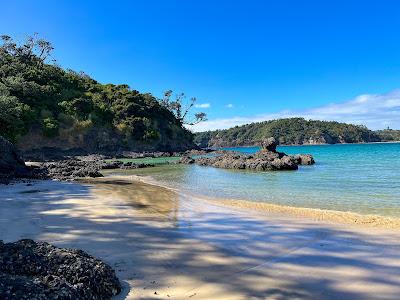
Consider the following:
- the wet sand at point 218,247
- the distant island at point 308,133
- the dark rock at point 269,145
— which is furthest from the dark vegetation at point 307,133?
the wet sand at point 218,247

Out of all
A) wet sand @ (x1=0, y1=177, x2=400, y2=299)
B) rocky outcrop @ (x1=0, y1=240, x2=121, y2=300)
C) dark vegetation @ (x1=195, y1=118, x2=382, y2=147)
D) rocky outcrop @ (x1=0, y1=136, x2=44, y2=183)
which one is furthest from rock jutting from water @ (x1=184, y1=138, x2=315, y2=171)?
dark vegetation @ (x1=195, y1=118, x2=382, y2=147)

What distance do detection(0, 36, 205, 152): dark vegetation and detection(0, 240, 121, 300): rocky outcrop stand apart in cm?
3859

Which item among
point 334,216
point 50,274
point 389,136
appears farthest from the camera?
point 389,136

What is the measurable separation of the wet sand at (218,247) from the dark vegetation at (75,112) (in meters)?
34.3

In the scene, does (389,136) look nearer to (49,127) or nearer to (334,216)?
(49,127)

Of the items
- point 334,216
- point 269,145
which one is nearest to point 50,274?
point 334,216

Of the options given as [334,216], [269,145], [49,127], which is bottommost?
[334,216]

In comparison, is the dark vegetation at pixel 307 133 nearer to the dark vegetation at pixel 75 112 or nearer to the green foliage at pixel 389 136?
the green foliage at pixel 389 136

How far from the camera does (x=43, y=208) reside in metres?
9.79

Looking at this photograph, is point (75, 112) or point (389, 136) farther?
point (389, 136)

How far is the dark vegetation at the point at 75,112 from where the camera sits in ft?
167

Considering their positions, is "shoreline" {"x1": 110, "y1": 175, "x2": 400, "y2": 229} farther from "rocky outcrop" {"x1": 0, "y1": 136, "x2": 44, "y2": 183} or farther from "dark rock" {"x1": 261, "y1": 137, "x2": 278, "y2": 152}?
"dark rock" {"x1": 261, "y1": 137, "x2": 278, "y2": 152}

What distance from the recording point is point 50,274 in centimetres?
382

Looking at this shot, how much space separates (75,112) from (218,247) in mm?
55401
